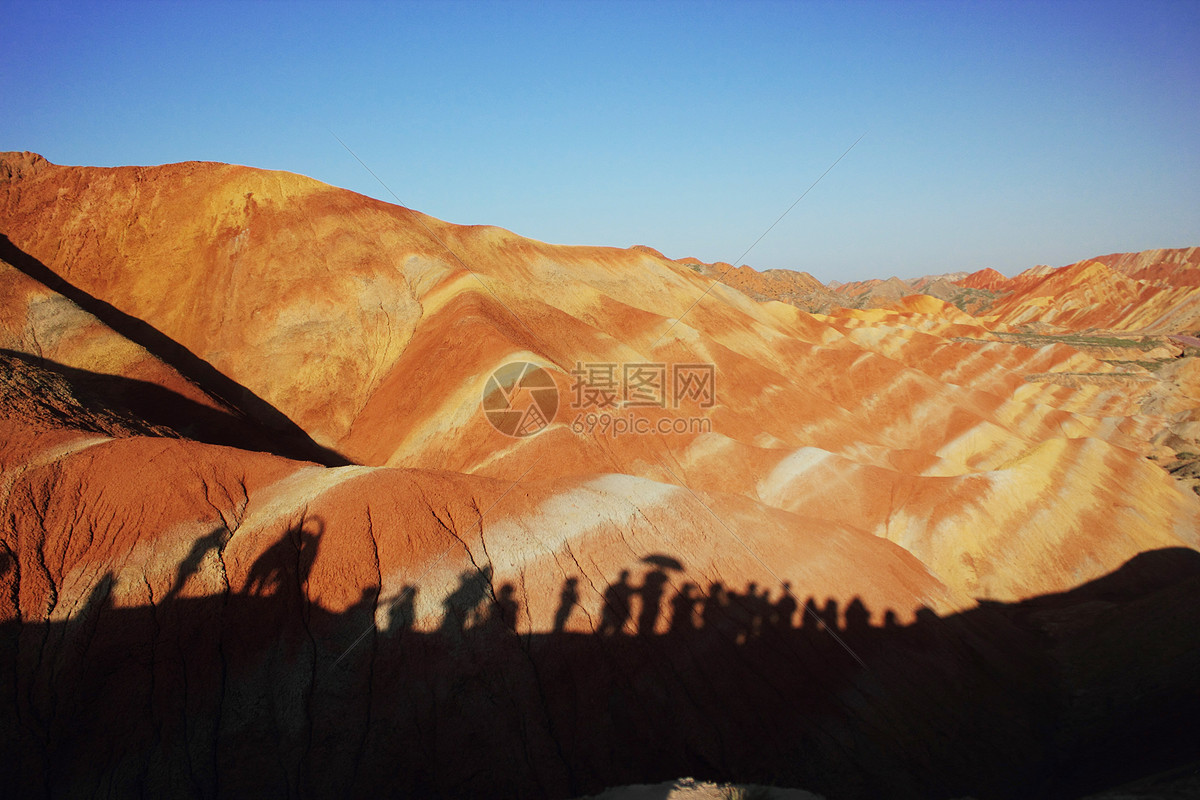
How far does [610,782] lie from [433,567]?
5.07 metres

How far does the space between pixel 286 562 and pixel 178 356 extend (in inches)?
896

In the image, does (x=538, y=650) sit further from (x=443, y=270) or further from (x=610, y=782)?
(x=443, y=270)

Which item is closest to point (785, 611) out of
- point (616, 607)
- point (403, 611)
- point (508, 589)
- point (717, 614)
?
point (717, 614)

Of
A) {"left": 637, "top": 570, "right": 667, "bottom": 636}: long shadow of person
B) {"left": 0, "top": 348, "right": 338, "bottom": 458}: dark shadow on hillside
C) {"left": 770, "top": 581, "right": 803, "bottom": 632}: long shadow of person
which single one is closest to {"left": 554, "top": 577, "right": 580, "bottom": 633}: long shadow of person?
{"left": 637, "top": 570, "right": 667, "bottom": 636}: long shadow of person

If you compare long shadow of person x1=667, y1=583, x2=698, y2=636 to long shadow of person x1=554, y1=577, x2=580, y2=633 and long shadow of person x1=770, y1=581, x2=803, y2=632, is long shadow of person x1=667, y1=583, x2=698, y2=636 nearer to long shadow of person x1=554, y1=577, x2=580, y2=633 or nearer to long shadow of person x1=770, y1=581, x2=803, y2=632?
long shadow of person x1=770, y1=581, x2=803, y2=632

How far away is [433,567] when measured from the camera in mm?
11695

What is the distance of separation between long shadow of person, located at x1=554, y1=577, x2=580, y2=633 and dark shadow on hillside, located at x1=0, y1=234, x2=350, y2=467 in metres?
17.0

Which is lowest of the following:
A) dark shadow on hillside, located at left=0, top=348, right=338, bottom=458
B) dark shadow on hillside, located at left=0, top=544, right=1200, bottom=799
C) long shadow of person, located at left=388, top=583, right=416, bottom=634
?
dark shadow on hillside, located at left=0, top=544, right=1200, bottom=799

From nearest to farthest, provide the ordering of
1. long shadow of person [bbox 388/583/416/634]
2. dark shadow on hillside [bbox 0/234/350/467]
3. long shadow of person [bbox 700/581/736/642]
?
long shadow of person [bbox 388/583/416/634]
long shadow of person [bbox 700/581/736/642]
dark shadow on hillside [bbox 0/234/350/467]

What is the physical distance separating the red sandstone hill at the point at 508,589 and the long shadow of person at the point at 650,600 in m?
0.08

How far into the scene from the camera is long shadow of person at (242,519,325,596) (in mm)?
10703

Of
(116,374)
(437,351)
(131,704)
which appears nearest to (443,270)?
(437,351)

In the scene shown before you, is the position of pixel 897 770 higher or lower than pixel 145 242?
lower

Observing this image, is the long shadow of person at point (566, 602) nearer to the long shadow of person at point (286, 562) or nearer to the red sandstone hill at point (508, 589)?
the red sandstone hill at point (508, 589)
